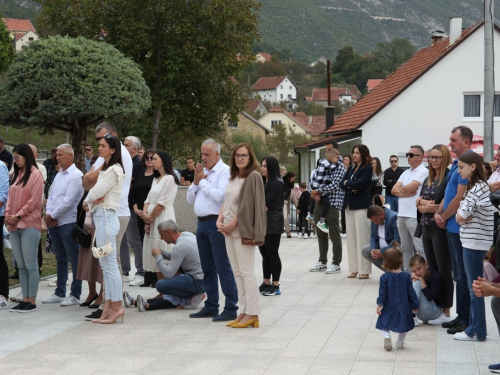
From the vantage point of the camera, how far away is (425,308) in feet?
29.1

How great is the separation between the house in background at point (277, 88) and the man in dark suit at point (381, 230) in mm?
171528

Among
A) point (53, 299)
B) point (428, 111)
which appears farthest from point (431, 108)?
point (53, 299)

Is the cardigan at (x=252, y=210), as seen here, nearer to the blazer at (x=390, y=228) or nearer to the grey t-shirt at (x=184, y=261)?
the grey t-shirt at (x=184, y=261)

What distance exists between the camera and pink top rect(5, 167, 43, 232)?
9531 mm

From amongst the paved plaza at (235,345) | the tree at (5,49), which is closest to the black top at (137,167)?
the paved plaza at (235,345)

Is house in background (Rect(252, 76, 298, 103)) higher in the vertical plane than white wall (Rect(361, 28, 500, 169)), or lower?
higher

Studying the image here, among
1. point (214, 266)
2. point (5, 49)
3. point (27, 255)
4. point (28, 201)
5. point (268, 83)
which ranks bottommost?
point (214, 266)

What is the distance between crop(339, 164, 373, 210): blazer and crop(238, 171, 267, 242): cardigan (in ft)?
13.4

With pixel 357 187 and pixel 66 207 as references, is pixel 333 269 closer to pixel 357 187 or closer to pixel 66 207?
pixel 357 187

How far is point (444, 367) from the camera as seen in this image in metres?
6.90

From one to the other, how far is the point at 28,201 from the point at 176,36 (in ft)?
77.5

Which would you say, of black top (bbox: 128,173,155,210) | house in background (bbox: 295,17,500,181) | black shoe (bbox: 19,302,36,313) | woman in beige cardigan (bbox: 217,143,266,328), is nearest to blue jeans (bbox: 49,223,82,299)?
black shoe (bbox: 19,302,36,313)

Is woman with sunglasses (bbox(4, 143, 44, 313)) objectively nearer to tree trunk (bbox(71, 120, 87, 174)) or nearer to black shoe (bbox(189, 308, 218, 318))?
black shoe (bbox(189, 308, 218, 318))

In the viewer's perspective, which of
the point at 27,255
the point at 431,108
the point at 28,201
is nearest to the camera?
the point at 28,201
